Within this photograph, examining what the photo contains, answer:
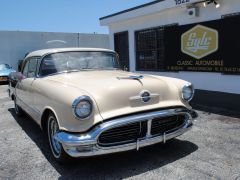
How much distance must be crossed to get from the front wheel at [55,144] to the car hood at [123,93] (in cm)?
57

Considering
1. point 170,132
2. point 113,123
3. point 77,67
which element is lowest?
point 170,132

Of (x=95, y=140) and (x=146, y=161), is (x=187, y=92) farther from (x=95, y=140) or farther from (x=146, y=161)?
(x=95, y=140)

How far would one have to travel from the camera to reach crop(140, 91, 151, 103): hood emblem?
3.49 metres

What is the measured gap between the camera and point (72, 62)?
4.62 metres

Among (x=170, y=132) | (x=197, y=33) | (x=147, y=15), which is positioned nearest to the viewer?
(x=170, y=132)

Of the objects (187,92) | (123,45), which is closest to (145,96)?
(187,92)

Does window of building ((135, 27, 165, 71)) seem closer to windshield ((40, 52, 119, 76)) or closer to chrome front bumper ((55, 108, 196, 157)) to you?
windshield ((40, 52, 119, 76))

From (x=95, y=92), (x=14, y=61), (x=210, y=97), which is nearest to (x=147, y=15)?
(x=210, y=97)

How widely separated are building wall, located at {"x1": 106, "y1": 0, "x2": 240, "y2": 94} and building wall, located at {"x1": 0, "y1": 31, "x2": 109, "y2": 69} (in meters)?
11.7

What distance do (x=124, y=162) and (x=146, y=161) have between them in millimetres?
299

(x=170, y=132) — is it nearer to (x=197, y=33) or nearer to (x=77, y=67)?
(x=77, y=67)

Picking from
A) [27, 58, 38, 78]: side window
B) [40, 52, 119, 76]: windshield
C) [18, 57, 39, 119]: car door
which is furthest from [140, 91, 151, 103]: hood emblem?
[27, 58, 38, 78]: side window

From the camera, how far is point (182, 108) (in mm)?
3758

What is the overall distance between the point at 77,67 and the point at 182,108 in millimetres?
1928
